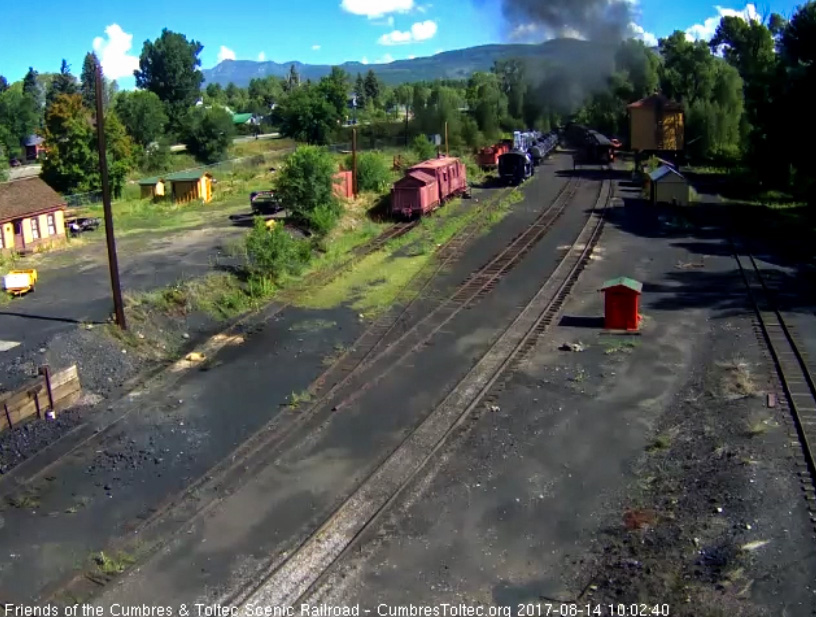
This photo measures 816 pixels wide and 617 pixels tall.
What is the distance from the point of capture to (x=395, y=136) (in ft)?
247

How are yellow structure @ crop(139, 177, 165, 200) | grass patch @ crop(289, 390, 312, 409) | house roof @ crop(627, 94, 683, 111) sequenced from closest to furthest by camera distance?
grass patch @ crop(289, 390, 312, 409), yellow structure @ crop(139, 177, 165, 200), house roof @ crop(627, 94, 683, 111)

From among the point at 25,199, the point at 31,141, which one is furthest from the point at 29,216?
the point at 31,141

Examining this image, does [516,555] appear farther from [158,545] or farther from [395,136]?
[395,136]

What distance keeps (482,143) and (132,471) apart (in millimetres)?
58189

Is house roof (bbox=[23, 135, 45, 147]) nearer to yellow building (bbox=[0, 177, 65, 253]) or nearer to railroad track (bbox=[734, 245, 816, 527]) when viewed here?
yellow building (bbox=[0, 177, 65, 253])

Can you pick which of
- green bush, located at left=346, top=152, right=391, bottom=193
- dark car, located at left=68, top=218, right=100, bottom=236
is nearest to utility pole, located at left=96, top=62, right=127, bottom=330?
dark car, located at left=68, top=218, right=100, bottom=236

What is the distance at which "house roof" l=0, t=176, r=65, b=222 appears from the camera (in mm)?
30484

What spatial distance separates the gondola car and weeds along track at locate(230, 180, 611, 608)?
87.5ft

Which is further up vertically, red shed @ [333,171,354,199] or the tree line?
the tree line

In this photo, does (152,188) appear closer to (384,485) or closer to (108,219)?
(108,219)

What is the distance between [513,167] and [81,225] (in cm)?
2428

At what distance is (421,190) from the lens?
35656 millimetres

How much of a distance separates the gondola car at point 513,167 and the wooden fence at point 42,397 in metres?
34.8

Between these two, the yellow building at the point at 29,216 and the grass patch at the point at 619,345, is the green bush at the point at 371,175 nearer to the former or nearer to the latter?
the yellow building at the point at 29,216
